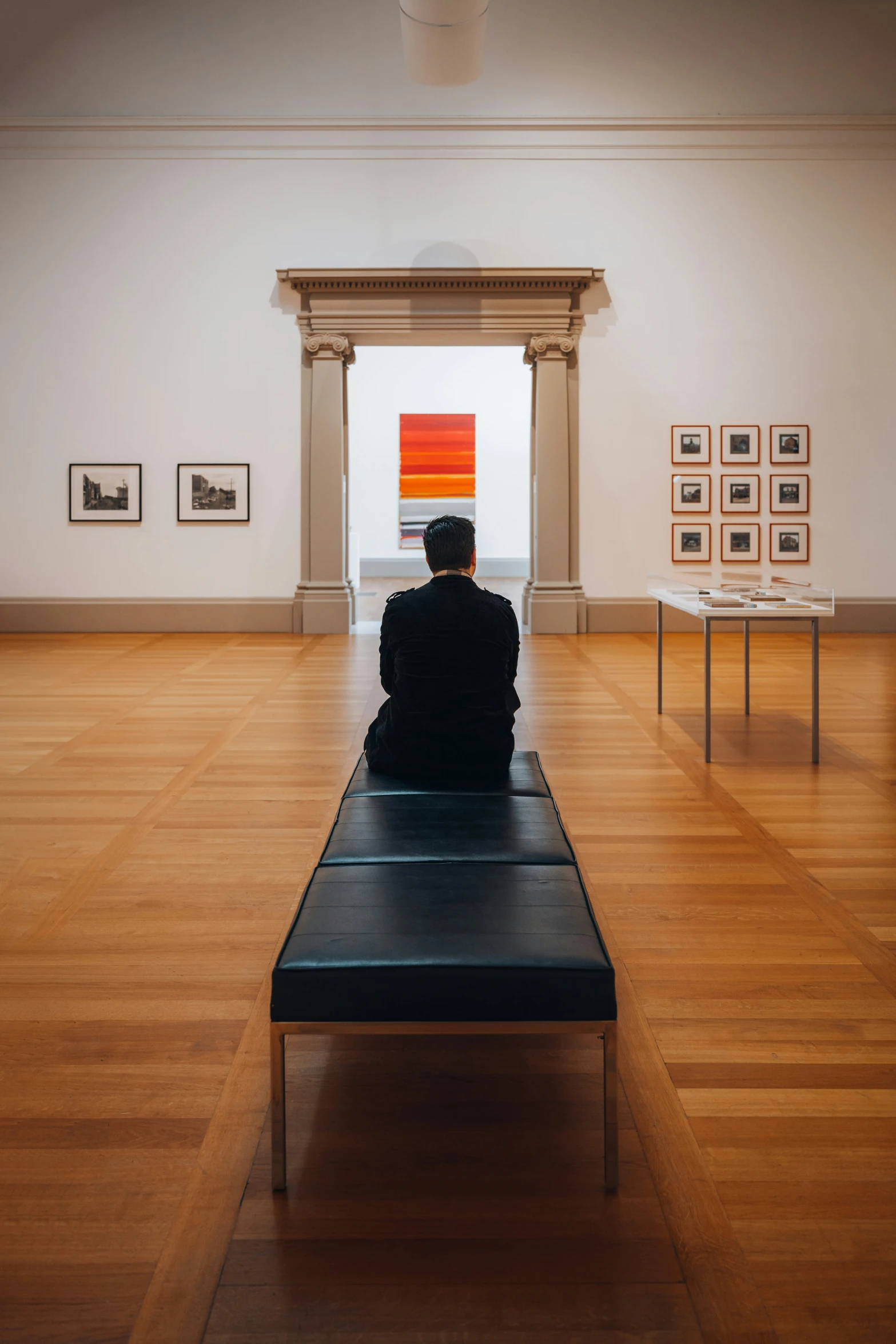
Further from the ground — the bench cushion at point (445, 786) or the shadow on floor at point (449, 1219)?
the bench cushion at point (445, 786)

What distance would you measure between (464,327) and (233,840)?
1046cm

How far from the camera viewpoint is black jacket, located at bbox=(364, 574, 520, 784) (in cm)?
395

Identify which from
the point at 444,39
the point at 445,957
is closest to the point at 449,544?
the point at 445,957

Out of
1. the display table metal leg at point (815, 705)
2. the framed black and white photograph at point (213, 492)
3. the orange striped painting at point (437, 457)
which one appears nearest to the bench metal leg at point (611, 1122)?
the display table metal leg at point (815, 705)

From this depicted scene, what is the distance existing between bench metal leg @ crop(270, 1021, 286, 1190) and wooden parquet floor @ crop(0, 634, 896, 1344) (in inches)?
2.2

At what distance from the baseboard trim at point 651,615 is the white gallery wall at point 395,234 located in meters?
0.86

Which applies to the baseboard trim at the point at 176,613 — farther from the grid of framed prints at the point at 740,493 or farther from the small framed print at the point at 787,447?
the small framed print at the point at 787,447

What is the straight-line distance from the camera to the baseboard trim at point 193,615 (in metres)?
14.5

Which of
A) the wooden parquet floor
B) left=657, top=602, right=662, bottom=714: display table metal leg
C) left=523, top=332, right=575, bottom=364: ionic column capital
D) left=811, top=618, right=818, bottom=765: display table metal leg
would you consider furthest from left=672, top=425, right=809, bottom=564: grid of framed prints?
the wooden parquet floor

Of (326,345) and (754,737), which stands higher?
(326,345)

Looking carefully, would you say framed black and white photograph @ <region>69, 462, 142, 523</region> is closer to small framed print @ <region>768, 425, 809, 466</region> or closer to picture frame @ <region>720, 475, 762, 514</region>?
picture frame @ <region>720, 475, 762, 514</region>

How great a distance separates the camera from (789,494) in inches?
569

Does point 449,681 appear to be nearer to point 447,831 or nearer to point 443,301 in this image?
point 447,831

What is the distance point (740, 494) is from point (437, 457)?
400 inches
